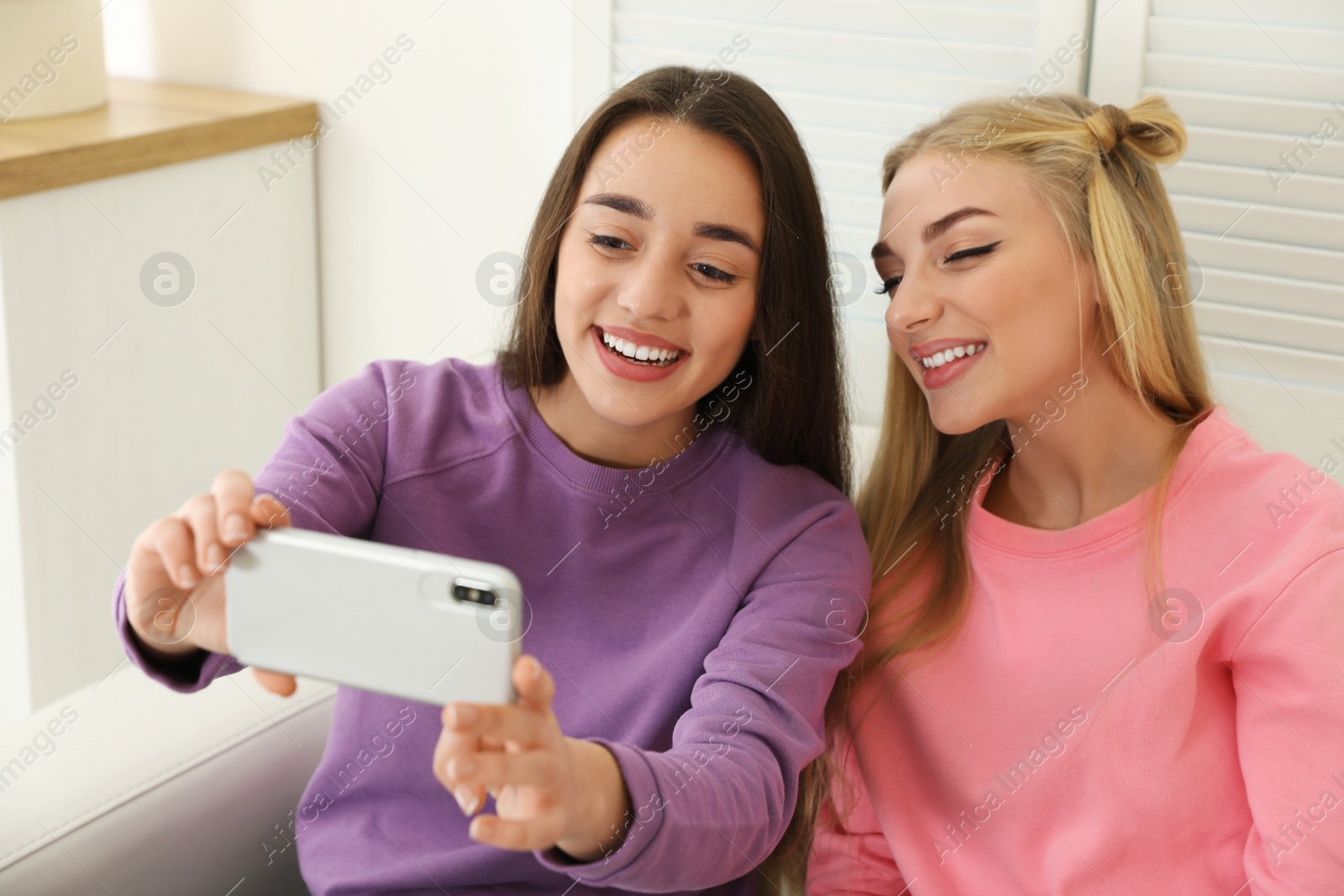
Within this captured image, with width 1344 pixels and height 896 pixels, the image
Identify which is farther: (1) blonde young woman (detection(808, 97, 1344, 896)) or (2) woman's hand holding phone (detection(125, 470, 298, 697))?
(1) blonde young woman (detection(808, 97, 1344, 896))

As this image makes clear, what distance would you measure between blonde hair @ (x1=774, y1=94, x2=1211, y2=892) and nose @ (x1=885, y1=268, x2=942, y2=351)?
0.12m

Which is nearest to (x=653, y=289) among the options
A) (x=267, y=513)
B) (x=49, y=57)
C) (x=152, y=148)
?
(x=267, y=513)

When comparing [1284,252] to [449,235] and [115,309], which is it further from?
[115,309]

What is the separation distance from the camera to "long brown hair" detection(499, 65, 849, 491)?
Answer: 1.14 meters

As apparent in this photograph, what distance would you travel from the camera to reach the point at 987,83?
4.87 ft

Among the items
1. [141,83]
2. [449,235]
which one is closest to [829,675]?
[449,235]

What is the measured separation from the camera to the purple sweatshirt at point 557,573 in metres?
1.10

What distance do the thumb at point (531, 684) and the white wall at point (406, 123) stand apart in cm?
110

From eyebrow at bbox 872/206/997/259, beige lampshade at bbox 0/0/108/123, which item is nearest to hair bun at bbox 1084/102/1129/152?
eyebrow at bbox 872/206/997/259

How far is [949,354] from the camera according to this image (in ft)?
3.90

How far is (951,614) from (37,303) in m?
1.33

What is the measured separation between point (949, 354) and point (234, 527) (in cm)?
69

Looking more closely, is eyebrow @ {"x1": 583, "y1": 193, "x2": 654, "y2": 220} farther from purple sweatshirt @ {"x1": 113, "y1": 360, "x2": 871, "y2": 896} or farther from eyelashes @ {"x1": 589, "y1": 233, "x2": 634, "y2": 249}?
purple sweatshirt @ {"x1": 113, "y1": 360, "x2": 871, "y2": 896}

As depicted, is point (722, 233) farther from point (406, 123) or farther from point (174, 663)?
point (406, 123)
